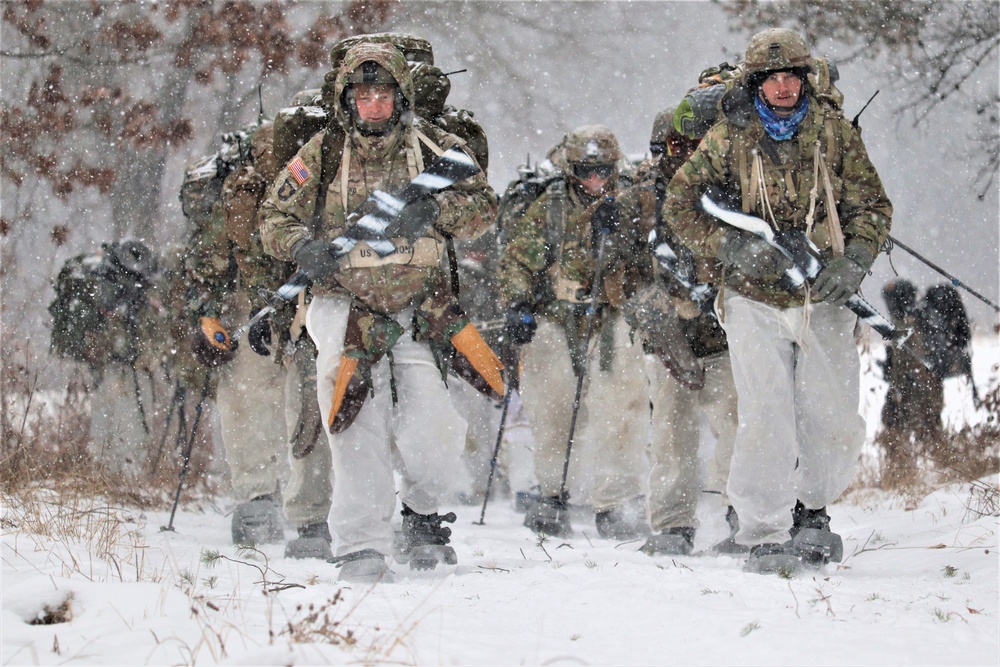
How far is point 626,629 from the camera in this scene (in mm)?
3695

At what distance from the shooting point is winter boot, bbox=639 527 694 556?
607 centimetres

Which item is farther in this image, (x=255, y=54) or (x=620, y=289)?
(x=255, y=54)

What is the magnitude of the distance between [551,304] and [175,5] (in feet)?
16.5

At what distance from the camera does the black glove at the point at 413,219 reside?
205 inches

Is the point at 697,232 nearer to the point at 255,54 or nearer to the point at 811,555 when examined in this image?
the point at 811,555

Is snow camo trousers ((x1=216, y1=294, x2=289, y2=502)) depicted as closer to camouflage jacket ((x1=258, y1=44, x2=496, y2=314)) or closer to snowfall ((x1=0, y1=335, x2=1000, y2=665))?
snowfall ((x1=0, y1=335, x2=1000, y2=665))

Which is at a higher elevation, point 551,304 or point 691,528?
point 551,304

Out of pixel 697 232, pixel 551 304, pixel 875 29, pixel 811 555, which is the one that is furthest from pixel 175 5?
pixel 811 555

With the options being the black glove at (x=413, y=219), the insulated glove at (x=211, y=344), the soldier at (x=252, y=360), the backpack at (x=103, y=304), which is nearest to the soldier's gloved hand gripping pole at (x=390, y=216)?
the black glove at (x=413, y=219)

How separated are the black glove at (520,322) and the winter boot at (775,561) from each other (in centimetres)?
299

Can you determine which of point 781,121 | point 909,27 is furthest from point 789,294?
point 909,27

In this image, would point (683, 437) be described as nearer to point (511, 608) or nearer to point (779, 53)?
point (779, 53)

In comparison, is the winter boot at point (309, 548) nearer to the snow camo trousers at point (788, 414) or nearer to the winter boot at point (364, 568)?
the winter boot at point (364, 568)

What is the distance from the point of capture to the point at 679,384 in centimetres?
659
